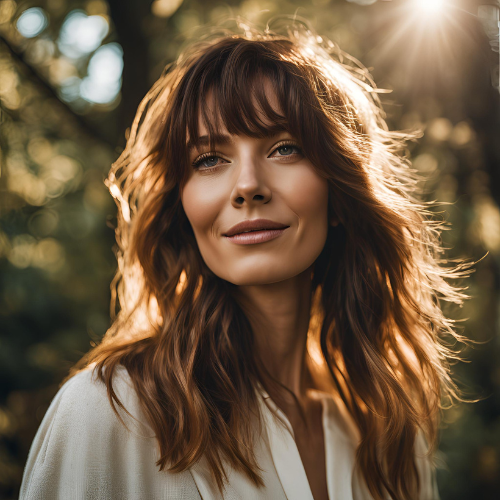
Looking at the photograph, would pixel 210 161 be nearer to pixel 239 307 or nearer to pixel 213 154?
pixel 213 154

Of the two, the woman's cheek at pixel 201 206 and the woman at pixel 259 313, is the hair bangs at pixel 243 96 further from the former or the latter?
the woman's cheek at pixel 201 206

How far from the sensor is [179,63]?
1843 mm

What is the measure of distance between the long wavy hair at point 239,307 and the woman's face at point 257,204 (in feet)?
0.20

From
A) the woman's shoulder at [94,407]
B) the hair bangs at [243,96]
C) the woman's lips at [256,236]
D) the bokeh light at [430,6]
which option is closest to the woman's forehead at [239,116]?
the hair bangs at [243,96]

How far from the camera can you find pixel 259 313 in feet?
5.72

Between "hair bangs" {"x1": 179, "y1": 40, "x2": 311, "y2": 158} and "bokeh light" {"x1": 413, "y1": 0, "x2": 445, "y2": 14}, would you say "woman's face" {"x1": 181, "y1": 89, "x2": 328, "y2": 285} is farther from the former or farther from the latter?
"bokeh light" {"x1": 413, "y1": 0, "x2": 445, "y2": 14}

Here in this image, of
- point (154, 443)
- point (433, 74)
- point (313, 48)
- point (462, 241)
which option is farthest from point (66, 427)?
point (433, 74)

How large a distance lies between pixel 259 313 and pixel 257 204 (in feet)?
1.54

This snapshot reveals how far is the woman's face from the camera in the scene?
1.50 m

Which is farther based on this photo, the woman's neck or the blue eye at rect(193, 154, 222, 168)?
the woman's neck

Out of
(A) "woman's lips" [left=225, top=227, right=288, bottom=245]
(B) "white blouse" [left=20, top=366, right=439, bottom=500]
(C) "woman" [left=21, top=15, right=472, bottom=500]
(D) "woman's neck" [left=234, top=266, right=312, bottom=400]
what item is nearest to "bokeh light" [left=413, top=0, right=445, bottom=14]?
(C) "woman" [left=21, top=15, right=472, bottom=500]

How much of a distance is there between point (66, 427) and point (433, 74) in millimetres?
2816

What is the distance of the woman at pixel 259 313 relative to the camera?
141cm

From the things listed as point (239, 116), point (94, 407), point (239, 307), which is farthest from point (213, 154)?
point (94, 407)
